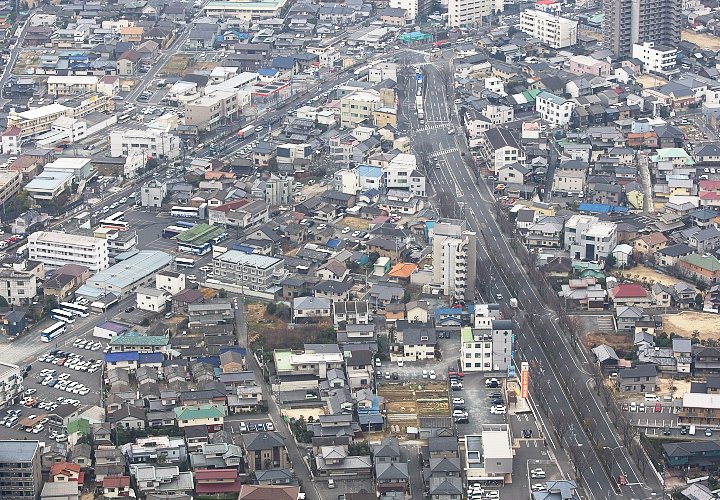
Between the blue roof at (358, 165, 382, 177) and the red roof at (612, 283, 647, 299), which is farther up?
the blue roof at (358, 165, 382, 177)

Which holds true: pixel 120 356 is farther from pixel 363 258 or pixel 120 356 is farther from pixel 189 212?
pixel 189 212

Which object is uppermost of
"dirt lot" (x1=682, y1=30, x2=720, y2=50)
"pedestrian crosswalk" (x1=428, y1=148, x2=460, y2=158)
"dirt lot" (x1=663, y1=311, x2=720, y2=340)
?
"dirt lot" (x1=682, y1=30, x2=720, y2=50)

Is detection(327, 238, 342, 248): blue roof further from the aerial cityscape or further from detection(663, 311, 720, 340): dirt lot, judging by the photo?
detection(663, 311, 720, 340): dirt lot

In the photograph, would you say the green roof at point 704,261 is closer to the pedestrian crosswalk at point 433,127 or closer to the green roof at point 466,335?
the green roof at point 466,335

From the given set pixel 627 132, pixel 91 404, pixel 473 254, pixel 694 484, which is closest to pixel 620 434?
pixel 694 484

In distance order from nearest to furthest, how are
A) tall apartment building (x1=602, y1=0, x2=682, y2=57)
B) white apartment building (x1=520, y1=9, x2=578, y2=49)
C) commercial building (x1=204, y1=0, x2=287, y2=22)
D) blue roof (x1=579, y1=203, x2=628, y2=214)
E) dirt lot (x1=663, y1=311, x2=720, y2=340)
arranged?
dirt lot (x1=663, y1=311, x2=720, y2=340)
blue roof (x1=579, y1=203, x2=628, y2=214)
tall apartment building (x1=602, y1=0, x2=682, y2=57)
white apartment building (x1=520, y1=9, x2=578, y2=49)
commercial building (x1=204, y1=0, x2=287, y2=22)

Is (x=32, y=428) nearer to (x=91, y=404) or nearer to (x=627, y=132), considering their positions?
(x=91, y=404)

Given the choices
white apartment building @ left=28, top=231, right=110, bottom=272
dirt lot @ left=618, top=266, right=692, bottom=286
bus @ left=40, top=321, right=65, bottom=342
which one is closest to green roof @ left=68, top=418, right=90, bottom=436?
bus @ left=40, top=321, right=65, bottom=342

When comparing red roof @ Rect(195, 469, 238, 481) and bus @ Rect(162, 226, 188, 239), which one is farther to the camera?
bus @ Rect(162, 226, 188, 239)

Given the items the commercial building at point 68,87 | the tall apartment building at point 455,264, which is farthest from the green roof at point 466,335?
the commercial building at point 68,87
